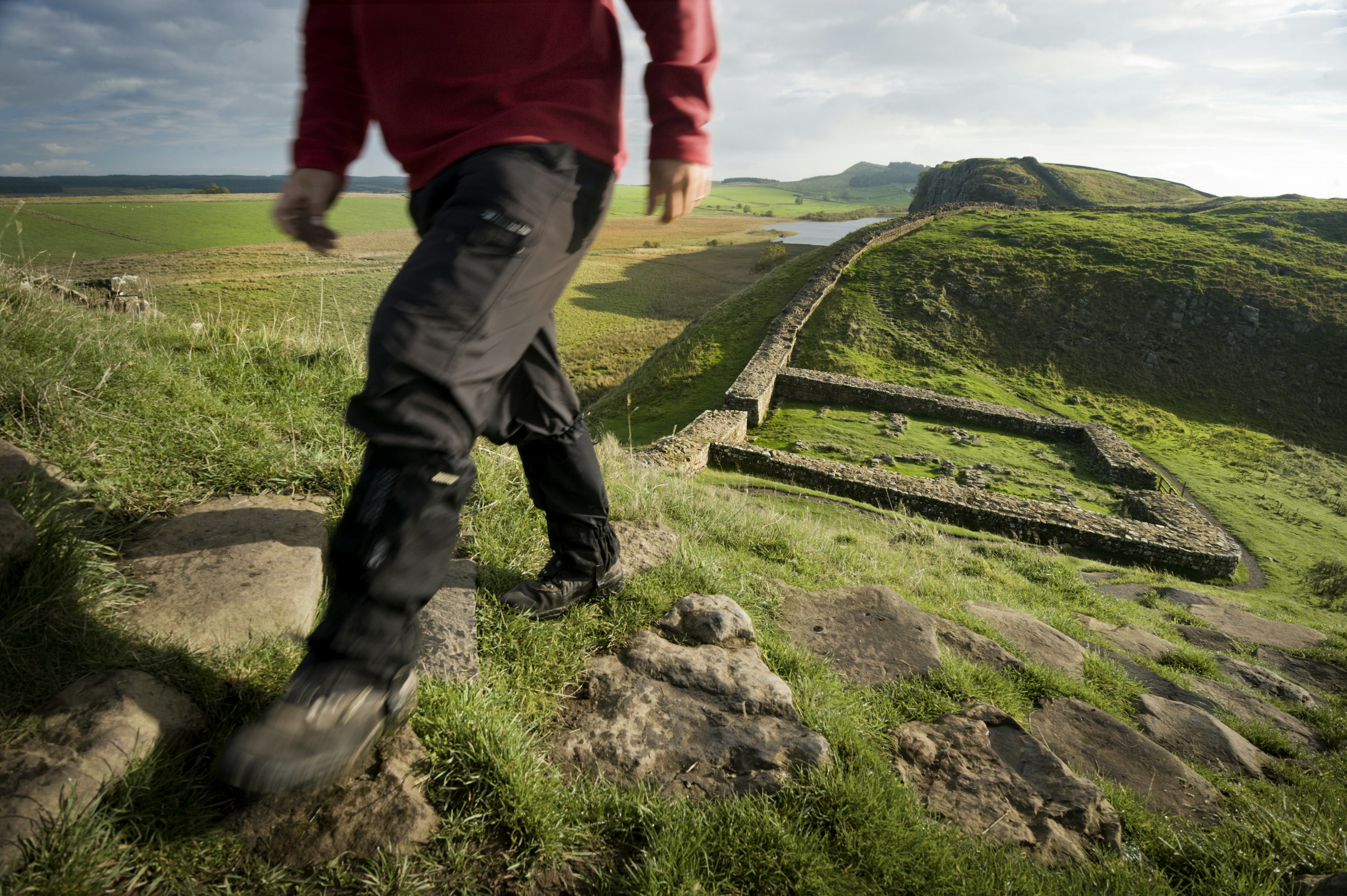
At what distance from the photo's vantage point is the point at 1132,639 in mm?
5121

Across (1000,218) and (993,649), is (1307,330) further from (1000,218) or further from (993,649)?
(993,649)

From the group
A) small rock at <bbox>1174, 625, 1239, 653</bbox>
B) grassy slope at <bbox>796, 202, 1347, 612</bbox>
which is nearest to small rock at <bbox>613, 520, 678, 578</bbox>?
small rock at <bbox>1174, 625, 1239, 653</bbox>

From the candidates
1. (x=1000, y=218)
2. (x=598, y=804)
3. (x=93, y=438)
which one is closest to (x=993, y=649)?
(x=598, y=804)

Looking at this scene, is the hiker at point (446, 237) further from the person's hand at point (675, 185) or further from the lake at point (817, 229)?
the lake at point (817, 229)

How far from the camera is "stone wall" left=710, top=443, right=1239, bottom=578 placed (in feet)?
37.3

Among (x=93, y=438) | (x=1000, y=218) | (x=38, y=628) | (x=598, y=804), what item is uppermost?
(x=1000, y=218)

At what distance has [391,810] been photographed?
1282 millimetres

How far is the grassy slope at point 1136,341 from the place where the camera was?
18516 millimetres

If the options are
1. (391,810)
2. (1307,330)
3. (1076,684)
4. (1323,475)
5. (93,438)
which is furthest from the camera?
(1307,330)

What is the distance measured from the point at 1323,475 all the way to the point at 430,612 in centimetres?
2463

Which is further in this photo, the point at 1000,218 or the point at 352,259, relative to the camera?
the point at 1000,218

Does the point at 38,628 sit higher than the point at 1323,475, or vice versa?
the point at 38,628

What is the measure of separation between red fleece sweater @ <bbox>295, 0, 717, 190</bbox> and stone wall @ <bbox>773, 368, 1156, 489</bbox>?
1780cm

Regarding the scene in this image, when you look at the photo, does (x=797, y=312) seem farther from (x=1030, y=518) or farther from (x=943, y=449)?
(x=1030, y=518)
